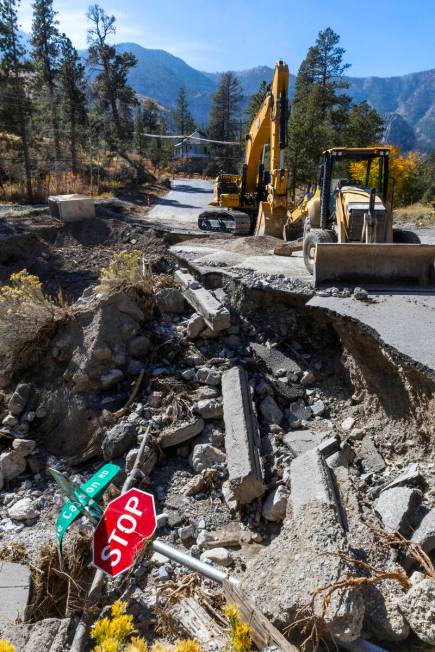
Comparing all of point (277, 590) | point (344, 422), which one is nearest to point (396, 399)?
point (344, 422)

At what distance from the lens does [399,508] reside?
3.73 meters

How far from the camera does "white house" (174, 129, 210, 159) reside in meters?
55.6

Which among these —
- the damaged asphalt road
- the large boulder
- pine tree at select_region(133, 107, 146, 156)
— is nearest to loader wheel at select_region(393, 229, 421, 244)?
the damaged asphalt road

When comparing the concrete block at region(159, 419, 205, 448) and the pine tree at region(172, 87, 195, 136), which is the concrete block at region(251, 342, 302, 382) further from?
the pine tree at region(172, 87, 195, 136)

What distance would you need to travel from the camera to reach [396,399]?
4.92m

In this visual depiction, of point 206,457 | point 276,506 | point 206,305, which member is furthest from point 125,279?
point 276,506

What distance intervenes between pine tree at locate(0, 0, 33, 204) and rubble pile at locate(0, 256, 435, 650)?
17.6 metres

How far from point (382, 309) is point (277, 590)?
12.8 feet

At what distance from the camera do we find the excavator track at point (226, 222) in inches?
522

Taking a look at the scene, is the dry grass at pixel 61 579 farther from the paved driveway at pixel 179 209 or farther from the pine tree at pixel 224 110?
the pine tree at pixel 224 110

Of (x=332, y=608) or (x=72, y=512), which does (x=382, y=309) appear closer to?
(x=332, y=608)

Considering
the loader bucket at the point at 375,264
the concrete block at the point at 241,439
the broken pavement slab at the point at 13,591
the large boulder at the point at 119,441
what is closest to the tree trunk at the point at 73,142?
the loader bucket at the point at 375,264

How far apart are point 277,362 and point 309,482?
2.25 metres

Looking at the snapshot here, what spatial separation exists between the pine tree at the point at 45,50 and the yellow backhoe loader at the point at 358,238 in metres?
19.6
